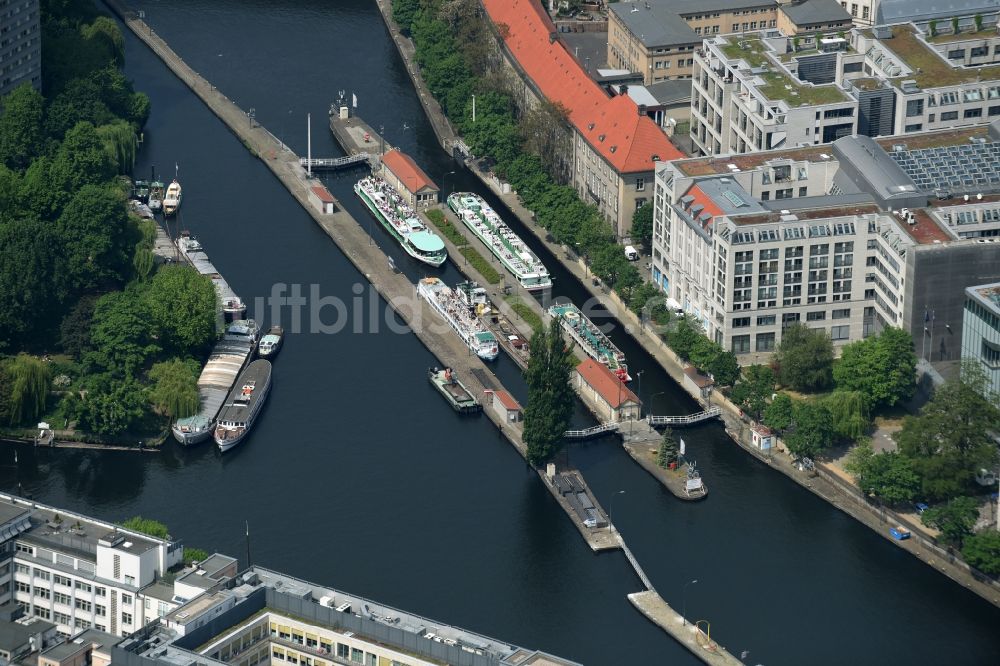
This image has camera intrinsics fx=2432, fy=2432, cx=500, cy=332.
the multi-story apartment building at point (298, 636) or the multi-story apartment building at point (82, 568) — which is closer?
the multi-story apartment building at point (298, 636)

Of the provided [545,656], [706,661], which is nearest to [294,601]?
[545,656]

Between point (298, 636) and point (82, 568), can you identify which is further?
point (82, 568)

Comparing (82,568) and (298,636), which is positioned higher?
(82,568)

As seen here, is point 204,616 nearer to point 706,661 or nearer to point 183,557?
point 183,557

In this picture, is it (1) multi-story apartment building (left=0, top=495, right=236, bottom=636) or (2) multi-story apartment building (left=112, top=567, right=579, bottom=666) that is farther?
(1) multi-story apartment building (left=0, top=495, right=236, bottom=636)
